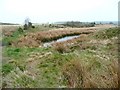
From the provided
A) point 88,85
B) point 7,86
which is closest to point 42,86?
point 7,86

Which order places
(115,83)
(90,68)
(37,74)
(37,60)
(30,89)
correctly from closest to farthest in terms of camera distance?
(115,83), (30,89), (90,68), (37,74), (37,60)

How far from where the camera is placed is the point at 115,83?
5.92m

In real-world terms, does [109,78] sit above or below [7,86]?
above

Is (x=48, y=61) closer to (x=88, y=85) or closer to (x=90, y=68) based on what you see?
(x=90, y=68)

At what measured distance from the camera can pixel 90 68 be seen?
9141 millimetres

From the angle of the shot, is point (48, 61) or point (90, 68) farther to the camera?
point (48, 61)

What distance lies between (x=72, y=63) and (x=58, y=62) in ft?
9.64

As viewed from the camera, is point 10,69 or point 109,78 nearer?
point 109,78

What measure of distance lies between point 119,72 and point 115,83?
294mm

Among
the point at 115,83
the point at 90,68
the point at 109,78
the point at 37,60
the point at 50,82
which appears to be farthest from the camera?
the point at 37,60

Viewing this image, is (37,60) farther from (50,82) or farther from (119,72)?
(119,72)

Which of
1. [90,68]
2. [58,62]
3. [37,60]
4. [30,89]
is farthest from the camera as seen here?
[37,60]

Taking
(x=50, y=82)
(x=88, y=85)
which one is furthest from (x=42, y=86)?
(x=88, y=85)

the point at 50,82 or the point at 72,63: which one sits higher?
the point at 72,63
